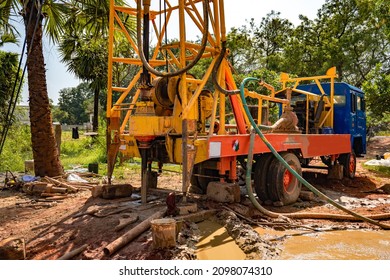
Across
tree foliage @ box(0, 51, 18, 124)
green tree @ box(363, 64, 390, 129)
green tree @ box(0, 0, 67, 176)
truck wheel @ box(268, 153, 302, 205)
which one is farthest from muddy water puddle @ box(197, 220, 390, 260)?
tree foliage @ box(0, 51, 18, 124)

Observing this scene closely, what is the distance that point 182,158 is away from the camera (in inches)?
204

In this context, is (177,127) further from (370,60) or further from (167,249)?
(370,60)

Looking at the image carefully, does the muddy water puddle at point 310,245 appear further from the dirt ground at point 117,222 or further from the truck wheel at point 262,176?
the truck wheel at point 262,176

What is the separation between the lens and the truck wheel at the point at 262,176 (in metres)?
6.55

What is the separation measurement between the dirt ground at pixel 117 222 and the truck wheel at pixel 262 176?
1.03 feet

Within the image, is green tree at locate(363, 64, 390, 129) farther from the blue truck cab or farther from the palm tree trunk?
the palm tree trunk

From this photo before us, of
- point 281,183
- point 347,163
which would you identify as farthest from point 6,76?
point 347,163

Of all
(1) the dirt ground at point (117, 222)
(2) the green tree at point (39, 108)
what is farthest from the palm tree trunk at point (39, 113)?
(1) the dirt ground at point (117, 222)

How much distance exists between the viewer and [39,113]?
8.30 metres

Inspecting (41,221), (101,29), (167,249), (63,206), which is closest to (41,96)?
(101,29)

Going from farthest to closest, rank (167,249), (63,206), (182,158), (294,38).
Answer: (294,38), (63,206), (182,158), (167,249)

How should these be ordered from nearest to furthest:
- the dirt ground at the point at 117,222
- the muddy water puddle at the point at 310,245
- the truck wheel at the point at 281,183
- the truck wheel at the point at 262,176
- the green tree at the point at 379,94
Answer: the dirt ground at the point at 117,222 → the muddy water puddle at the point at 310,245 → the truck wheel at the point at 281,183 → the truck wheel at the point at 262,176 → the green tree at the point at 379,94

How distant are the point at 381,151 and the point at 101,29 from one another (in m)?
18.0

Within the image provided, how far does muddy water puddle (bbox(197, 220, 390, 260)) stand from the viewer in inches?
162
